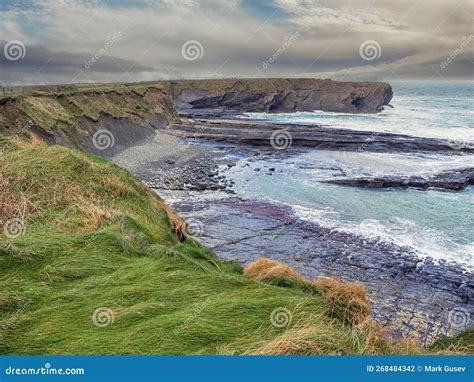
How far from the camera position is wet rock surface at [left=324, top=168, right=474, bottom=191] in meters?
29.0

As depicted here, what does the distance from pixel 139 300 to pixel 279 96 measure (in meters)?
119

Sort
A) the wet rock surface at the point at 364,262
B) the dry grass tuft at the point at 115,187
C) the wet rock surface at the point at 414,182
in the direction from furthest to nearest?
the wet rock surface at the point at 414,182 → the wet rock surface at the point at 364,262 → the dry grass tuft at the point at 115,187

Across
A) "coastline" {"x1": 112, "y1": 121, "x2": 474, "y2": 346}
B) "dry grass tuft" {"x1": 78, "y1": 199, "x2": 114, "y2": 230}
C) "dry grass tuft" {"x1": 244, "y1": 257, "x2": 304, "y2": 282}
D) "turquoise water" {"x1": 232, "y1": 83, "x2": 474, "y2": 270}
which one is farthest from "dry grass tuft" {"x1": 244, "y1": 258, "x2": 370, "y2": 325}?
"turquoise water" {"x1": 232, "y1": 83, "x2": 474, "y2": 270}

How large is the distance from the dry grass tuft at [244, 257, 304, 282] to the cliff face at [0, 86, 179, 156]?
82.3ft

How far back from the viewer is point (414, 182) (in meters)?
29.3

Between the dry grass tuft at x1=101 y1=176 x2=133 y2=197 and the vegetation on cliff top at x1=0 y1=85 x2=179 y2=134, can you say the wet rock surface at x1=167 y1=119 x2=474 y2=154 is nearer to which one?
the vegetation on cliff top at x1=0 y1=85 x2=179 y2=134

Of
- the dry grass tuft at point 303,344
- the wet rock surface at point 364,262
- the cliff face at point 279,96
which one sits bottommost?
the wet rock surface at point 364,262

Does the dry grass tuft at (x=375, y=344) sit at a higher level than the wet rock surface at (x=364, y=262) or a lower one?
higher

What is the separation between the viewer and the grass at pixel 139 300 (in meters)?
4.71

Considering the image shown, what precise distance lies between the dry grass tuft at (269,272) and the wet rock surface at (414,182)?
22861 mm

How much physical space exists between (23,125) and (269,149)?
86.5 ft

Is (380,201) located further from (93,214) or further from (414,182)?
(93,214)

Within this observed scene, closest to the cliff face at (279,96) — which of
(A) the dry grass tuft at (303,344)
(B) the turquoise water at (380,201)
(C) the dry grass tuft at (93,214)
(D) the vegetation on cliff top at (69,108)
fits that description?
(D) the vegetation on cliff top at (69,108)

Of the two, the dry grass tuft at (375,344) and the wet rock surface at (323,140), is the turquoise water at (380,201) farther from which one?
the dry grass tuft at (375,344)
